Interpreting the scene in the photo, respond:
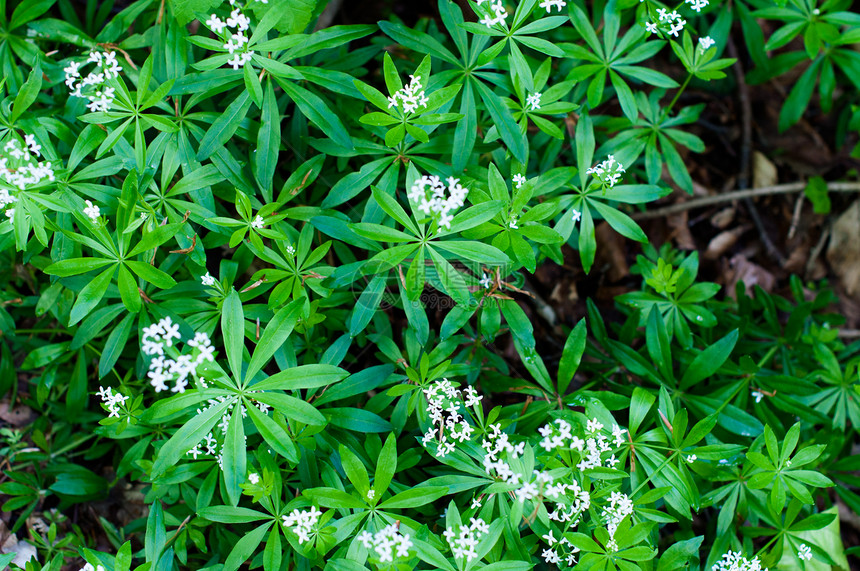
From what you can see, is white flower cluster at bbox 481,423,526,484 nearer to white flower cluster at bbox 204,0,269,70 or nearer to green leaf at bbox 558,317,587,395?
green leaf at bbox 558,317,587,395

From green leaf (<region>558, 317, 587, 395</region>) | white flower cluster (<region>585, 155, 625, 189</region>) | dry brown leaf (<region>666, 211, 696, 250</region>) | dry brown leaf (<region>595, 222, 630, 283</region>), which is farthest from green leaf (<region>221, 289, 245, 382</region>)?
dry brown leaf (<region>666, 211, 696, 250</region>)

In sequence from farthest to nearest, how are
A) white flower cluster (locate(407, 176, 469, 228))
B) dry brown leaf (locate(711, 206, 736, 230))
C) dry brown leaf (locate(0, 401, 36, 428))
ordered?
dry brown leaf (locate(711, 206, 736, 230))
dry brown leaf (locate(0, 401, 36, 428))
white flower cluster (locate(407, 176, 469, 228))

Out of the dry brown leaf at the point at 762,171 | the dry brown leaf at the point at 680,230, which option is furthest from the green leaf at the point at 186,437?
the dry brown leaf at the point at 762,171

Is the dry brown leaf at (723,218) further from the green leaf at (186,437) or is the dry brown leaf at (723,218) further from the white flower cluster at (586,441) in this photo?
the green leaf at (186,437)

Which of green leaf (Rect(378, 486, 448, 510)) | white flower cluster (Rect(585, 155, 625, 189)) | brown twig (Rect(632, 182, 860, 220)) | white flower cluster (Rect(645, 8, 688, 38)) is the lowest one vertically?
green leaf (Rect(378, 486, 448, 510))

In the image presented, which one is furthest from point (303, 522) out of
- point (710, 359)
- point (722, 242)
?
point (722, 242)

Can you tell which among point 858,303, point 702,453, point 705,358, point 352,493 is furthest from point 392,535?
point 858,303
